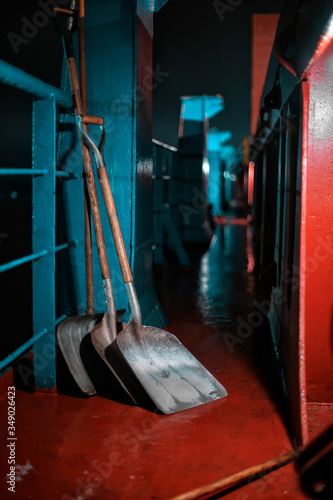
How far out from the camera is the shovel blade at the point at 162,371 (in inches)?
93.3

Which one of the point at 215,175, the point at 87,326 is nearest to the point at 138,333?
the point at 87,326

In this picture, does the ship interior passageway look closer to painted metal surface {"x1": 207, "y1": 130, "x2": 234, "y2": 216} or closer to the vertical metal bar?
the vertical metal bar

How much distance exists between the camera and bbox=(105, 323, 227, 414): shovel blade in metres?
2.37

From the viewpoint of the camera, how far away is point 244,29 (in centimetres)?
760

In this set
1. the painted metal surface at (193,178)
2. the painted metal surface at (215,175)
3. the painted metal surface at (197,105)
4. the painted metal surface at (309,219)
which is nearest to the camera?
the painted metal surface at (309,219)

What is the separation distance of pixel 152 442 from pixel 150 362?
50cm

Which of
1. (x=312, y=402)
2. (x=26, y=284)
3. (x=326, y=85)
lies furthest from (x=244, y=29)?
(x=312, y=402)

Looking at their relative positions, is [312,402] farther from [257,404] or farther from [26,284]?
[26,284]

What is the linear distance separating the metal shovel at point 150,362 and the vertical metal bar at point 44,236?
Answer: 0.23m

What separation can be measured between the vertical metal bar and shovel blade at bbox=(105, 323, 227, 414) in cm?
42

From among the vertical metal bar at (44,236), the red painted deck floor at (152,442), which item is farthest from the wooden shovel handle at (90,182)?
the red painted deck floor at (152,442)

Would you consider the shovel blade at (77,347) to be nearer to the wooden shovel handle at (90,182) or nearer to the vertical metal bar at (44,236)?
the vertical metal bar at (44,236)


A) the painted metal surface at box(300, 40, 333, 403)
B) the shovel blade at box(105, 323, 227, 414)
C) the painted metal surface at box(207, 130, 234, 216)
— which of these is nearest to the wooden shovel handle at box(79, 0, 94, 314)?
the shovel blade at box(105, 323, 227, 414)

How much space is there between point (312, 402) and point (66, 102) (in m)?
2.26
